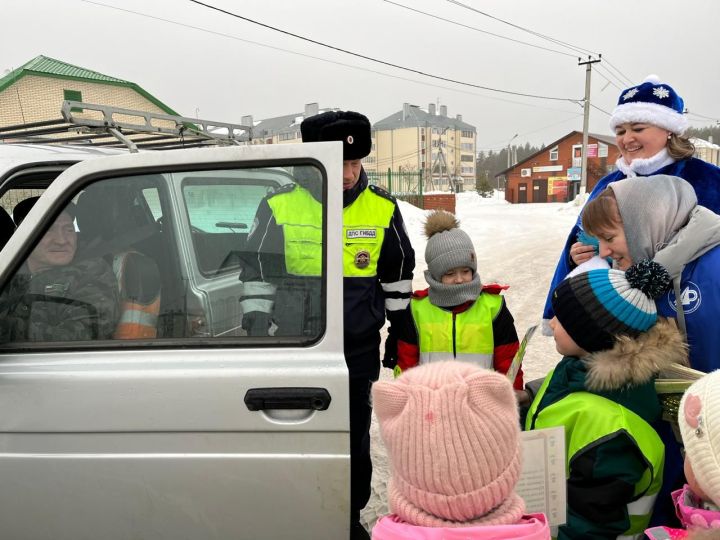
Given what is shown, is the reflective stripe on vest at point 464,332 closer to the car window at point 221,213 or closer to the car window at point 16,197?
the car window at point 221,213

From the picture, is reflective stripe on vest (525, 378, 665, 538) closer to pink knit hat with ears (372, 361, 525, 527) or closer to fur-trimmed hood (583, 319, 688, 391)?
fur-trimmed hood (583, 319, 688, 391)

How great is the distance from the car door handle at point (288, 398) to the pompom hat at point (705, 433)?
95 cm

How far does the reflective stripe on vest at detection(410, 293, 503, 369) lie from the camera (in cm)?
242

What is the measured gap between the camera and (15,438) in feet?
5.53

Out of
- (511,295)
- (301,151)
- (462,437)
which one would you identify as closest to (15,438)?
(301,151)

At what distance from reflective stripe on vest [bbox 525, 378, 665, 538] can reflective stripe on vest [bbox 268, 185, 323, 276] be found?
2.83ft

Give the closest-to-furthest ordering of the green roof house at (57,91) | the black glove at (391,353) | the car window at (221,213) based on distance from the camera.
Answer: the car window at (221,213)
the black glove at (391,353)
the green roof house at (57,91)

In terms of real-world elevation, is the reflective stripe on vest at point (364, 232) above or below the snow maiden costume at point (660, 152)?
below

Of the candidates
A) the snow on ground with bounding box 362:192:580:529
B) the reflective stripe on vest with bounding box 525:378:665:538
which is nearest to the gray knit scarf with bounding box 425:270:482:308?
the snow on ground with bounding box 362:192:580:529

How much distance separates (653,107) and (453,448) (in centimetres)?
206

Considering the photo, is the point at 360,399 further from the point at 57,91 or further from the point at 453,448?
the point at 57,91

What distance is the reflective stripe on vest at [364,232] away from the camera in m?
2.32

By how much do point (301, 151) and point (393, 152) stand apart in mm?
77740
